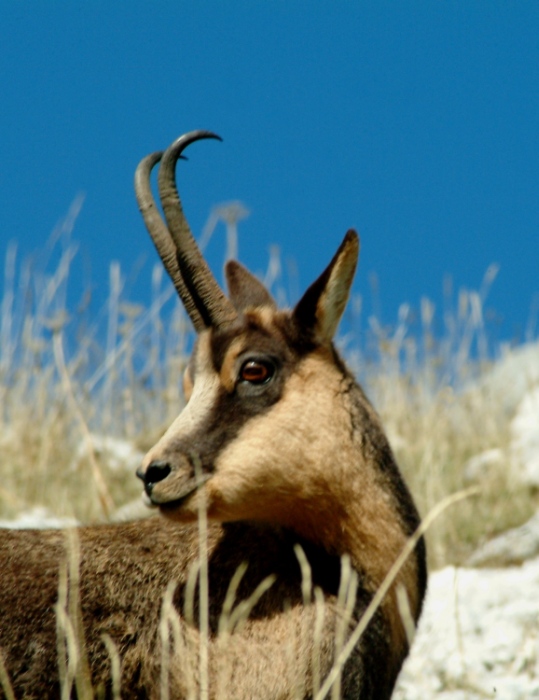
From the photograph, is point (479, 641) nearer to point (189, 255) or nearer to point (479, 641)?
point (479, 641)

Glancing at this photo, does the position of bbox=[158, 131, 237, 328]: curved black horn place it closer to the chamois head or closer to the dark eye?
the chamois head

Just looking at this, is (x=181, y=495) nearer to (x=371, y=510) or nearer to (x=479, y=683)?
(x=371, y=510)

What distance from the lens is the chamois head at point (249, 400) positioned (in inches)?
203

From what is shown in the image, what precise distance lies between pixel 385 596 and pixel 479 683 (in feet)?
4.87

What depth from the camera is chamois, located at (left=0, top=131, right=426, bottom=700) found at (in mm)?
5133

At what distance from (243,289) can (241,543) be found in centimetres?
146

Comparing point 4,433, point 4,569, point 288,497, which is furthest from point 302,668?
point 4,433

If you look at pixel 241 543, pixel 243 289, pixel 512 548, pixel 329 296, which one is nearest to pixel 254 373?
pixel 329 296

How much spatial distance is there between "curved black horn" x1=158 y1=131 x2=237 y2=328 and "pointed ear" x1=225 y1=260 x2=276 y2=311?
27cm

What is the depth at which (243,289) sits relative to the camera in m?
6.34

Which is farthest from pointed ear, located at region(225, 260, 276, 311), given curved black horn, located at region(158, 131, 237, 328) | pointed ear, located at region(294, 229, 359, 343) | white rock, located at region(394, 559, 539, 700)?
white rock, located at region(394, 559, 539, 700)

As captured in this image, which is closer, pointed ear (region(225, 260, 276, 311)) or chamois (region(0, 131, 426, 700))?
chamois (region(0, 131, 426, 700))

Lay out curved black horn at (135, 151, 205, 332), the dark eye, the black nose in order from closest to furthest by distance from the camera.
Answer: the black nose → the dark eye → curved black horn at (135, 151, 205, 332)

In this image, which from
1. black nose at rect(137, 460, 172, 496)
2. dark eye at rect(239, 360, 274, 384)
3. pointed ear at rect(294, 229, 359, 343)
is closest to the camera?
black nose at rect(137, 460, 172, 496)
